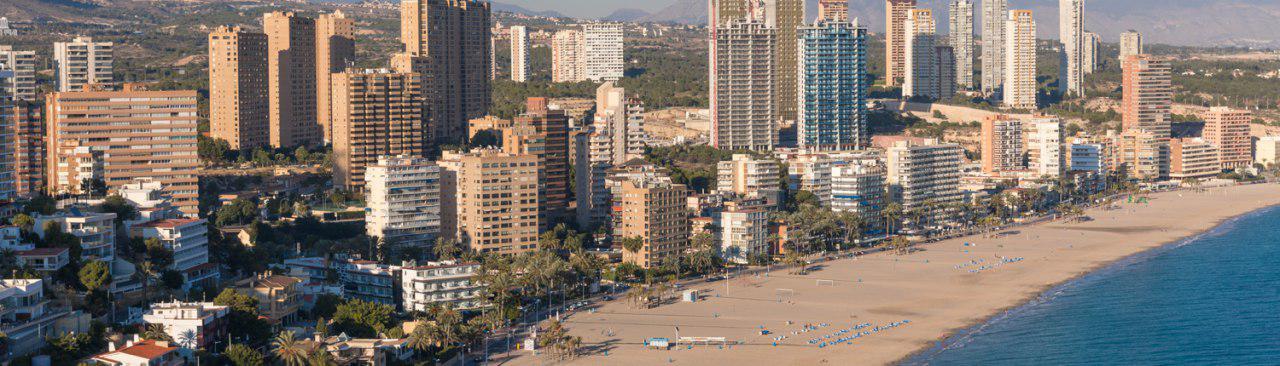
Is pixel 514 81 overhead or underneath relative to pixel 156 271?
overhead

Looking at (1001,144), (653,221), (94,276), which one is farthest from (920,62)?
(94,276)

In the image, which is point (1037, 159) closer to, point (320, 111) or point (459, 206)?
point (320, 111)

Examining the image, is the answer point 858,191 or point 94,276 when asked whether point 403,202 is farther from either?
point 858,191

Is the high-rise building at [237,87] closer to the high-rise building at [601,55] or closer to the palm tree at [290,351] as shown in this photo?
the palm tree at [290,351]

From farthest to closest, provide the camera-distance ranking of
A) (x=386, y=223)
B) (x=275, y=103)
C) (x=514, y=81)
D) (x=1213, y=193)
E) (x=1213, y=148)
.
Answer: (x=514, y=81) < (x=1213, y=148) < (x=1213, y=193) < (x=275, y=103) < (x=386, y=223)

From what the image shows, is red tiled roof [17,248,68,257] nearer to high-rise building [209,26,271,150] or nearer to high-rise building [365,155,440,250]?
high-rise building [365,155,440,250]

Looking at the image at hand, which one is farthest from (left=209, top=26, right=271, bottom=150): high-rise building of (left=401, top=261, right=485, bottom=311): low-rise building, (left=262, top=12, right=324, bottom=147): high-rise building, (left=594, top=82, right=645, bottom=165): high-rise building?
(left=401, top=261, right=485, bottom=311): low-rise building

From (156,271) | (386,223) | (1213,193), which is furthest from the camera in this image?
(1213,193)

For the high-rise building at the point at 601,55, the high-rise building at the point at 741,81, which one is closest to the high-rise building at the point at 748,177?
the high-rise building at the point at 741,81

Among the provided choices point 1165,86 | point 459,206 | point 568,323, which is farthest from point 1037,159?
point 568,323
